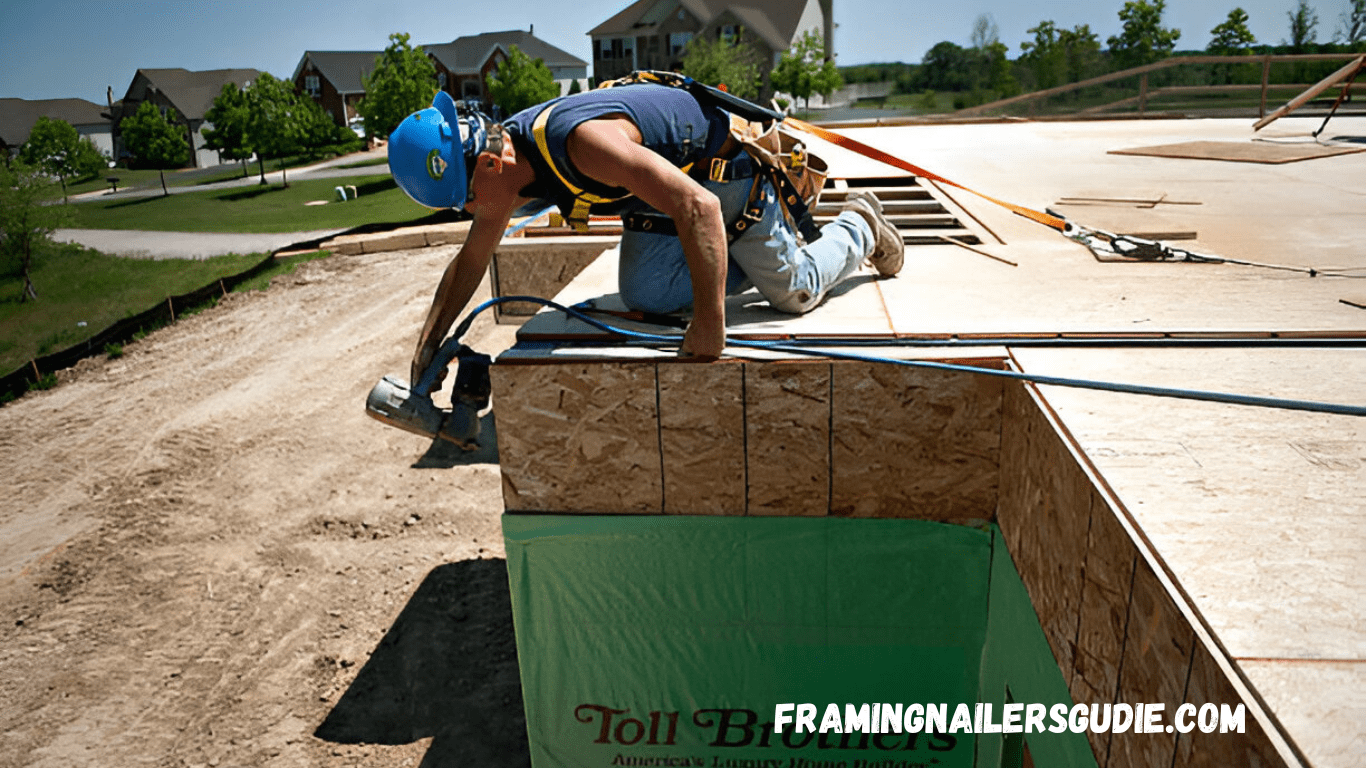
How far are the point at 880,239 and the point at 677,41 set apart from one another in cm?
5778

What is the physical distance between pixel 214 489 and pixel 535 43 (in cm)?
6162

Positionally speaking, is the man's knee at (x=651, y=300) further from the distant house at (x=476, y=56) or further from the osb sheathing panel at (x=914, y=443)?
the distant house at (x=476, y=56)

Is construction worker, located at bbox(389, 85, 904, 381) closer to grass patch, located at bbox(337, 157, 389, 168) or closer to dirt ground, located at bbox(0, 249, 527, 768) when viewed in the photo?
dirt ground, located at bbox(0, 249, 527, 768)

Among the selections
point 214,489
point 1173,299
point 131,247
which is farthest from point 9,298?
point 1173,299

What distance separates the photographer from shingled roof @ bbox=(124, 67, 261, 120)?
56.6 metres

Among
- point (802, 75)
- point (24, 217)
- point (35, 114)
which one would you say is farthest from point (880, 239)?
point (35, 114)

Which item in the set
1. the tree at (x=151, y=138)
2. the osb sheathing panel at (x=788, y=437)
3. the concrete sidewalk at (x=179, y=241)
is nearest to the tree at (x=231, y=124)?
the tree at (x=151, y=138)

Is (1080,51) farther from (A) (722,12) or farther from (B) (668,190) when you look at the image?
(B) (668,190)

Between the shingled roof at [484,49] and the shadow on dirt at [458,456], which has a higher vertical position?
the shingled roof at [484,49]

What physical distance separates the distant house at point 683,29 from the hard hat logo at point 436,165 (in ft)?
179

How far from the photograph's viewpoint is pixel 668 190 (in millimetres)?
3256

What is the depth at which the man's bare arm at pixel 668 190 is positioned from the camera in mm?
3266

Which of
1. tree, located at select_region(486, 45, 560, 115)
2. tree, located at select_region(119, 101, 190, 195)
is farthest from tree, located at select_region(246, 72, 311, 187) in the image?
tree, located at select_region(486, 45, 560, 115)

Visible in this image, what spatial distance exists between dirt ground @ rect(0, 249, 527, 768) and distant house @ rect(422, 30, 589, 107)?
167ft
